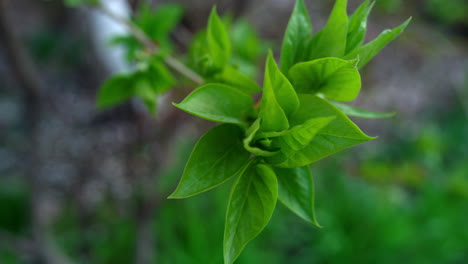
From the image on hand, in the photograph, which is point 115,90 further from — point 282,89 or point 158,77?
point 282,89

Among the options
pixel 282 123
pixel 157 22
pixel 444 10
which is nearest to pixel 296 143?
pixel 282 123

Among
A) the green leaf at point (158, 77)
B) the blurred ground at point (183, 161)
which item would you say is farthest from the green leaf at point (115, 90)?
the blurred ground at point (183, 161)

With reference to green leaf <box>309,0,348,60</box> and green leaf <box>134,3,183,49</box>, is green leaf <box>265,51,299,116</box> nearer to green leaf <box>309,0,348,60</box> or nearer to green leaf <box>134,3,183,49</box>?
green leaf <box>309,0,348,60</box>

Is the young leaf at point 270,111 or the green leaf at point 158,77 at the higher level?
the green leaf at point 158,77

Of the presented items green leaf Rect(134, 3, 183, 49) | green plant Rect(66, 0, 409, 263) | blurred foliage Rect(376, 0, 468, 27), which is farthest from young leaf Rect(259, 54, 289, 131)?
blurred foliage Rect(376, 0, 468, 27)

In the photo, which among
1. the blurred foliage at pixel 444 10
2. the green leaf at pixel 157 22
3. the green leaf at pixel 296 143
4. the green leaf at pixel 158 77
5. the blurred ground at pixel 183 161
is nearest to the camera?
the green leaf at pixel 296 143

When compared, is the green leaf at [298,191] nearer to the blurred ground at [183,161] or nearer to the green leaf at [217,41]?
the green leaf at [217,41]

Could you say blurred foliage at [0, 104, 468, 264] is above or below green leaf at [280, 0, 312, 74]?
below
